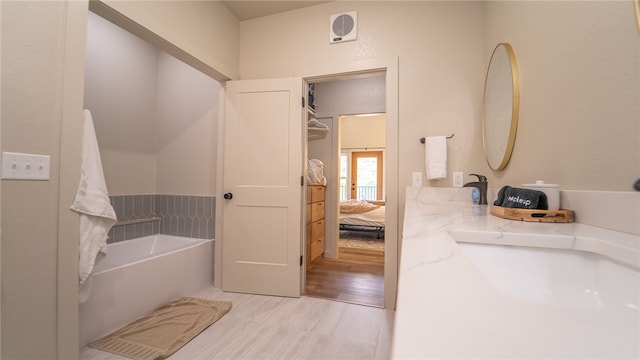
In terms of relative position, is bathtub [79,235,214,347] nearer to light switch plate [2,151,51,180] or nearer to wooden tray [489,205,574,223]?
light switch plate [2,151,51,180]

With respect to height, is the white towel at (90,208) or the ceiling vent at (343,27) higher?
the ceiling vent at (343,27)

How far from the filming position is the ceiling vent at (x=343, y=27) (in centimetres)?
214

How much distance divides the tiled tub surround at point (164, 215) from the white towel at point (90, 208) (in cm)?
122

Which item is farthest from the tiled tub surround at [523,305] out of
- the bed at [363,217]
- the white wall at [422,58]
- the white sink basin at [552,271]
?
the bed at [363,217]

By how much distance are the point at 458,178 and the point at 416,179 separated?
0.98 ft

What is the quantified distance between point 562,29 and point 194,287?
2899 mm

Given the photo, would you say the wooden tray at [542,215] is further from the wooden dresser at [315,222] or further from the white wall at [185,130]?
the white wall at [185,130]

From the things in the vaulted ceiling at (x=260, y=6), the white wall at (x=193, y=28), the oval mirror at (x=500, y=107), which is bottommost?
the oval mirror at (x=500, y=107)

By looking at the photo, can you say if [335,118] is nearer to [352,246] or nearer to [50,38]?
[352,246]

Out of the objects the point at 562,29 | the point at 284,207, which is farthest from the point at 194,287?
the point at 562,29

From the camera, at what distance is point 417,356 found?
228 mm

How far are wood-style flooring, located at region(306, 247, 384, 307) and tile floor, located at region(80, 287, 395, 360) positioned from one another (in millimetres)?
147

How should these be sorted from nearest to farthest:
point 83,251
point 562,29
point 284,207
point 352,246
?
point 562,29, point 83,251, point 284,207, point 352,246

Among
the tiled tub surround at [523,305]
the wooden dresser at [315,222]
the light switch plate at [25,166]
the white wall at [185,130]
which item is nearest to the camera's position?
the tiled tub surround at [523,305]
